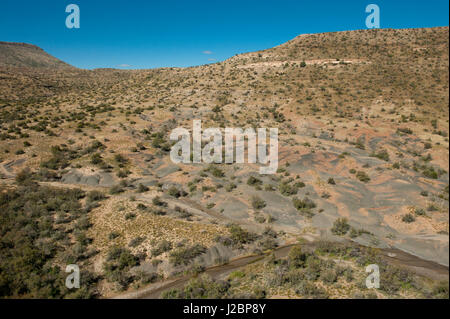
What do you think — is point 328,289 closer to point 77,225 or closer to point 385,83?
point 77,225

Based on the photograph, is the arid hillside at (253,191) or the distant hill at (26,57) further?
the distant hill at (26,57)

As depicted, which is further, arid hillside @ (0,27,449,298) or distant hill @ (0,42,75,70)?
distant hill @ (0,42,75,70)

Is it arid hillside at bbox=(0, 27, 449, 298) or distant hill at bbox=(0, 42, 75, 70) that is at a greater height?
distant hill at bbox=(0, 42, 75, 70)

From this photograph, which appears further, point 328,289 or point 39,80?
point 39,80

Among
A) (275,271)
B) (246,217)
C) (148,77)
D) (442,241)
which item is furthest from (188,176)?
(148,77)

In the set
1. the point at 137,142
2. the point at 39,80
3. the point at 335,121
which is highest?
the point at 39,80

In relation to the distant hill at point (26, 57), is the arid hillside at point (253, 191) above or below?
below
